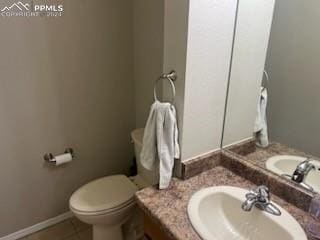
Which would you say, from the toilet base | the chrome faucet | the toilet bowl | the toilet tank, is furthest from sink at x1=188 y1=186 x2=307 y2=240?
the toilet base

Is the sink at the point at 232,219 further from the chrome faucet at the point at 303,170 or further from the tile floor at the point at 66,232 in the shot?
the tile floor at the point at 66,232

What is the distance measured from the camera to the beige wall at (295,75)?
101 centimetres

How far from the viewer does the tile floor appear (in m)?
1.93

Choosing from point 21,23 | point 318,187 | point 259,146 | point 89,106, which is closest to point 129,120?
point 89,106

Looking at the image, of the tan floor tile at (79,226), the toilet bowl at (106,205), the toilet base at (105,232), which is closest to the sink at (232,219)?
the toilet bowl at (106,205)

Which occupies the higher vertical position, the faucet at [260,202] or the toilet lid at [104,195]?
the faucet at [260,202]

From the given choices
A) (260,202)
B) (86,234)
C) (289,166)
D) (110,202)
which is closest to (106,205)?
(110,202)

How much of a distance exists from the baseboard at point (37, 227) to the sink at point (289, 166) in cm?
170

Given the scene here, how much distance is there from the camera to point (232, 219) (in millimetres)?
1104

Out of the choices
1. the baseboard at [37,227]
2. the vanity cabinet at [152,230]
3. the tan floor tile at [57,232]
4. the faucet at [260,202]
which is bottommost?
the tan floor tile at [57,232]

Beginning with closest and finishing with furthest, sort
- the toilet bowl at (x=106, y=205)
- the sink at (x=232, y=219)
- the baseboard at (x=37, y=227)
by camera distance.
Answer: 1. the sink at (x=232, y=219)
2. the toilet bowl at (x=106, y=205)
3. the baseboard at (x=37, y=227)

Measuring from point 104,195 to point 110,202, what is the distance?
0.31ft

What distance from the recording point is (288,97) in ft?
3.67

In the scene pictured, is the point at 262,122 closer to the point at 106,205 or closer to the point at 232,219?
the point at 232,219
